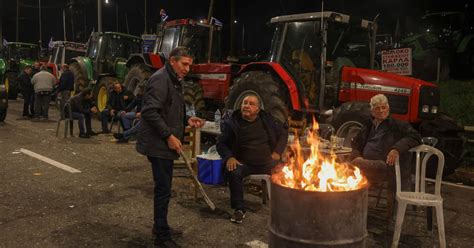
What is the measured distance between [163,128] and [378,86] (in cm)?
511

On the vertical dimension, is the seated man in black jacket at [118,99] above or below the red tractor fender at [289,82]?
below

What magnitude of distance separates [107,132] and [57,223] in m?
7.13

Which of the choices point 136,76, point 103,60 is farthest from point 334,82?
point 103,60

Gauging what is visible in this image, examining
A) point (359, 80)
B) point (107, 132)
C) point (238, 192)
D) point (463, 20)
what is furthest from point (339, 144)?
point (463, 20)

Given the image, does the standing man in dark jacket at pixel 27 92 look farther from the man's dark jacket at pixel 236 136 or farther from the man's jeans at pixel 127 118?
the man's dark jacket at pixel 236 136

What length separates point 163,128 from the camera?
429 centimetres

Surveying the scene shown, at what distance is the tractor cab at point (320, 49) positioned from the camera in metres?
8.42

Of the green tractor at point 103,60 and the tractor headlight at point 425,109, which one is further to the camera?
the green tractor at point 103,60

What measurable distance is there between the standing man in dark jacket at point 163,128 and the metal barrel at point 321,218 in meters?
1.44

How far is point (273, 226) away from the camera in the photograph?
3.45 metres

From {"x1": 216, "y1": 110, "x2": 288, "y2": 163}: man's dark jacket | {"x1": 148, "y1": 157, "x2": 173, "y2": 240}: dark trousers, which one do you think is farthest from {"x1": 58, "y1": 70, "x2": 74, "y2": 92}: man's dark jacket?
{"x1": 148, "y1": 157, "x2": 173, "y2": 240}: dark trousers

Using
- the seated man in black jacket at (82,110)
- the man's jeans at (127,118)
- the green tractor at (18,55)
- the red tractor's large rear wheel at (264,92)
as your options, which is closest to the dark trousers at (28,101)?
the seated man in black jacket at (82,110)

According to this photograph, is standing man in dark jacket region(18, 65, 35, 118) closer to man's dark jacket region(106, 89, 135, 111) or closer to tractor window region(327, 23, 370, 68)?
man's dark jacket region(106, 89, 135, 111)

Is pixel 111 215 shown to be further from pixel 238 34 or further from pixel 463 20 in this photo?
pixel 238 34
